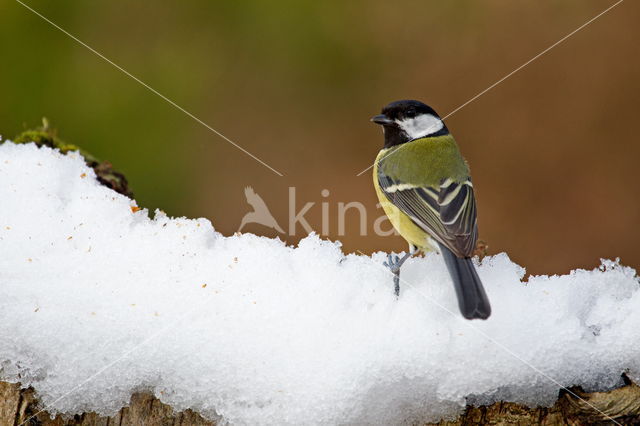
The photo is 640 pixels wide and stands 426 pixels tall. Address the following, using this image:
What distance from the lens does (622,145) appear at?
3492mm

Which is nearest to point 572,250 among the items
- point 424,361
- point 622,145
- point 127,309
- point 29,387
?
point 622,145

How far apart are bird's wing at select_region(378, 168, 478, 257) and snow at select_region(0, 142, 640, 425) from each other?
0.34 meters

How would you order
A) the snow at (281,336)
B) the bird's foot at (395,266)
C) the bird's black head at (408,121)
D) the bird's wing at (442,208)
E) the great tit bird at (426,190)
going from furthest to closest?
the bird's black head at (408,121)
the bird's wing at (442,208)
the great tit bird at (426,190)
the bird's foot at (395,266)
the snow at (281,336)

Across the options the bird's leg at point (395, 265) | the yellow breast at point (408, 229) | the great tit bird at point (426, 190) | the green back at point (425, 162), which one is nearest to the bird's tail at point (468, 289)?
the great tit bird at point (426, 190)

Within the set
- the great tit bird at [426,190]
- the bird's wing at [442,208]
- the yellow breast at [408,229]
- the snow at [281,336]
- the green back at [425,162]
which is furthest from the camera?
the green back at [425,162]

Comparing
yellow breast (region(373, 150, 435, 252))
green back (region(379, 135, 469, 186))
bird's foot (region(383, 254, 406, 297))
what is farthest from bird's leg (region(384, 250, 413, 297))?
green back (region(379, 135, 469, 186))

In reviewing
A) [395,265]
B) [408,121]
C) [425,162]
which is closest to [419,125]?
[408,121]

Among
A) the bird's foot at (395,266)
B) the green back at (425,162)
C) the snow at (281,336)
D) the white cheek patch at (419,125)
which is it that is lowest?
the snow at (281,336)

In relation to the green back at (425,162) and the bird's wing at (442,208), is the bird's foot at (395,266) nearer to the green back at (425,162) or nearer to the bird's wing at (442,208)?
the bird's wing at (442,208)

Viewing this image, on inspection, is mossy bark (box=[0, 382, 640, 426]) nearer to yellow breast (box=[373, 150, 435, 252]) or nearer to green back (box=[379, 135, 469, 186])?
yellow breast (box=[373, 150, 435, 252])

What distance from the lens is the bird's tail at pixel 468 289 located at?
159 cm

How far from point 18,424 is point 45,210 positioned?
25.4 inches

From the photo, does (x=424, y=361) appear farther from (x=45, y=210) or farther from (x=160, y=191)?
(x=160, y=191)

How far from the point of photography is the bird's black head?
281cm
